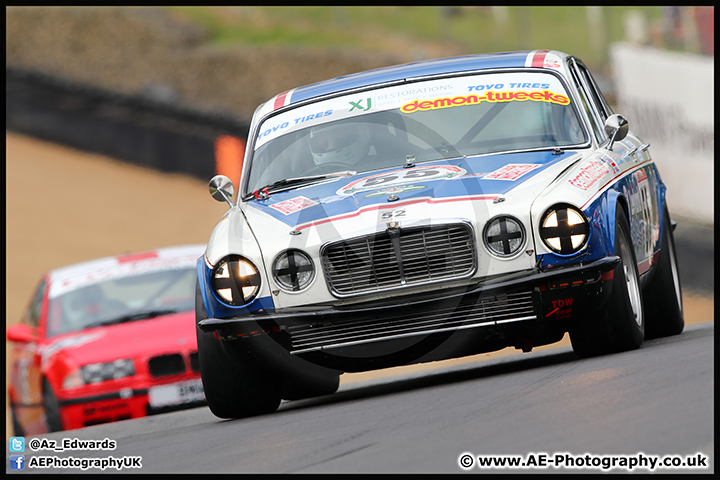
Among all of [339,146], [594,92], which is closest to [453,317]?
[339,146]

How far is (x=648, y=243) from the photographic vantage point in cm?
739

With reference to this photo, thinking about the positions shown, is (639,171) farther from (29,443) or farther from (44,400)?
(44,400)

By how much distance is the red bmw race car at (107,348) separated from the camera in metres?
9.17

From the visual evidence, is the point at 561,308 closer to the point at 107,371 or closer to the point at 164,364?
the point at 164,364

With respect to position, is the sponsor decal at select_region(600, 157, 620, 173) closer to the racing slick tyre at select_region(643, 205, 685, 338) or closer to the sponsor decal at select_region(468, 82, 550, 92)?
the sponsor decal at select_region(468, 82, 550, 92)

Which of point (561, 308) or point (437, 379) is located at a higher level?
point (561, 308)

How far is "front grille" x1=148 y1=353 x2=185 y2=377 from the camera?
9.19 metres

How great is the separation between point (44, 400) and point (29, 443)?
2.06 meters

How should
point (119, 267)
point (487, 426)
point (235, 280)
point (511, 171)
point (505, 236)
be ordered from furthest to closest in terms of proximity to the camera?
1. point (119, 267)
2. point (511, 171)
3. point (235, 280)
4. point (505, 236)
5. point (487, 426)

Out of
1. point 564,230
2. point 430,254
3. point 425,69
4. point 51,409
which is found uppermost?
point 425,69

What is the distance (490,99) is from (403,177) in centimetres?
99

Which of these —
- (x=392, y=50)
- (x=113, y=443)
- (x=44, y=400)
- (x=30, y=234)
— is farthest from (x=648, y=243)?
(x=392, y=50)

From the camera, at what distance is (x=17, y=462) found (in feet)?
20.4

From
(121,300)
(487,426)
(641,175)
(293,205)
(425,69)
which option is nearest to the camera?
(487,426)
